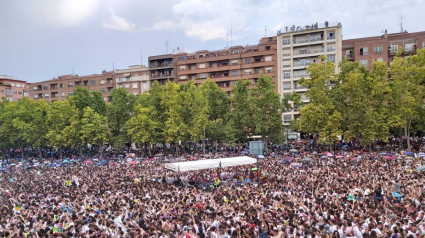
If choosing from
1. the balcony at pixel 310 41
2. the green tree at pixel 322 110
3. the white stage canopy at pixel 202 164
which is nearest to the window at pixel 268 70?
the balcony at pixel 310 41

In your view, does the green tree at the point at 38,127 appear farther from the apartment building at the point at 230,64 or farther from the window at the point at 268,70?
the window at the point at 268,70

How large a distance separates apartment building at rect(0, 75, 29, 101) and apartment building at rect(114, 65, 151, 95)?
34.1 m

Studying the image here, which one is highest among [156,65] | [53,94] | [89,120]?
[156,65]

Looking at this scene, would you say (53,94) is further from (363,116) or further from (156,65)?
(363,116)

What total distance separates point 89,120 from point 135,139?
7.42 m

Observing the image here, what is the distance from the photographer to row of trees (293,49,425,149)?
3030 centimetres

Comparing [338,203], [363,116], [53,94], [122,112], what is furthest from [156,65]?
[338,203]

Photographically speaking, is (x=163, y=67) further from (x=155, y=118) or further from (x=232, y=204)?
(x=232, y=204)

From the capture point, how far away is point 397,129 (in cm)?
3512

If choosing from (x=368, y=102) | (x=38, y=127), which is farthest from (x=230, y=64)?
(x=38, y=127)

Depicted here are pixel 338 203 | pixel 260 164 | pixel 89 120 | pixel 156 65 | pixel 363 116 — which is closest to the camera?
pixel 338 203

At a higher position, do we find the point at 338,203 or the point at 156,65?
the point at 156,65

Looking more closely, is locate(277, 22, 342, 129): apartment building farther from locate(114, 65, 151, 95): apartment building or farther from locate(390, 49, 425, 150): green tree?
locate(114, 65, 151, 95): apartment building

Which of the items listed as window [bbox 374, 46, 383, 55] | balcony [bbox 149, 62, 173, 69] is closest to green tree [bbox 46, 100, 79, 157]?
balcony [bbox 149, 62, 173, 69]
